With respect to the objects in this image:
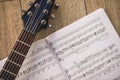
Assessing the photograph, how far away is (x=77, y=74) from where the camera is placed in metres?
1.00

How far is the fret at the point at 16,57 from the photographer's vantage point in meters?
0.94

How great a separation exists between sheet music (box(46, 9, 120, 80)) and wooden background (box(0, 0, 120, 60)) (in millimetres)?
24

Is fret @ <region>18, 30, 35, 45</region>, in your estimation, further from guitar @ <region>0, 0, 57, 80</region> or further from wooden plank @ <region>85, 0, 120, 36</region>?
wooden plank @ <region>85, 0, 120, 36</region>

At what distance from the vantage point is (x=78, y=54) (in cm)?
102

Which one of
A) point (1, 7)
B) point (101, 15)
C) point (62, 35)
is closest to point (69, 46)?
point (62, 35)

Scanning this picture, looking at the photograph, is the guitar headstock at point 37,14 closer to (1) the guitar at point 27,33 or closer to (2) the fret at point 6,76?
(1) the guitar at point 27,33

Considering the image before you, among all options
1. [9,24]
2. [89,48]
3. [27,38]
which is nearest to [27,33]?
[27,38]

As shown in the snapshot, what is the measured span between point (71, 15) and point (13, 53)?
26cm

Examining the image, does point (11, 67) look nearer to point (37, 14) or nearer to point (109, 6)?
point (37, 14)

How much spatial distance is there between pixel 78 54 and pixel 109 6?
0.69 ft

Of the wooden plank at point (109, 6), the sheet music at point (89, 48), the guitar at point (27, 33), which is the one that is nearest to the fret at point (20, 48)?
the guitar at point (27, 33)

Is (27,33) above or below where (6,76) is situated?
above

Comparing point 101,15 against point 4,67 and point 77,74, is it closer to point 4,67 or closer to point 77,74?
point 77,74

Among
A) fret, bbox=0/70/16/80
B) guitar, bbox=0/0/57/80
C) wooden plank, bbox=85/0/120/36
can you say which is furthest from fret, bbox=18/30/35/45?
wooden plank, bbox=85/0/120/36
